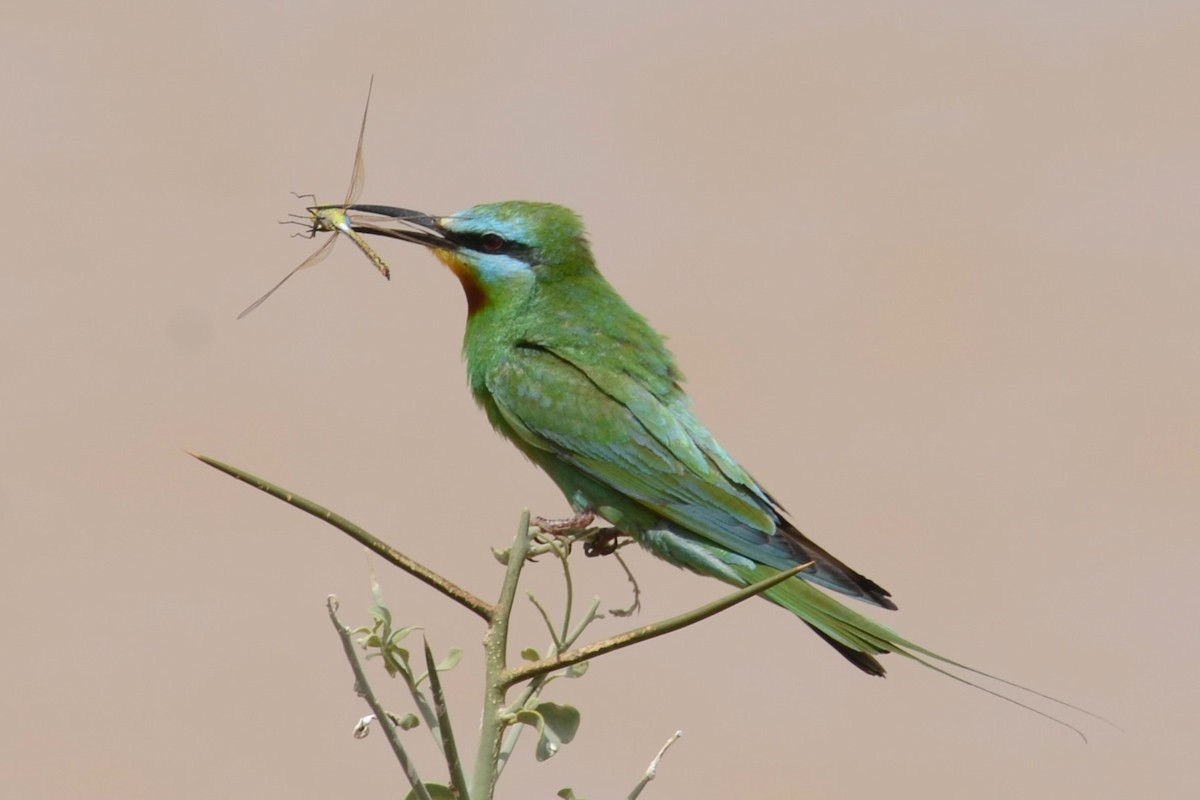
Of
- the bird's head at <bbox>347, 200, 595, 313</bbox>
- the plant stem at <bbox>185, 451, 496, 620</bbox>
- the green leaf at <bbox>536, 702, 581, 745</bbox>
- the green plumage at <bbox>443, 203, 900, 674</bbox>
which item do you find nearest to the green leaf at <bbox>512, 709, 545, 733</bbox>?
the green leaf at <bbox>536, 702, 581, 745</bbox>

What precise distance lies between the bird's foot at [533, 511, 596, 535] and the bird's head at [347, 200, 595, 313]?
0.45 metres

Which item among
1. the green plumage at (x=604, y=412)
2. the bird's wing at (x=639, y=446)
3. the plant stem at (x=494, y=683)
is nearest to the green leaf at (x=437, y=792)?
the plant stem at (x=494, y=683)

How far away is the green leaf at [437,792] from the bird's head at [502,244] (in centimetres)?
148

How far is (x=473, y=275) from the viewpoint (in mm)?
2504

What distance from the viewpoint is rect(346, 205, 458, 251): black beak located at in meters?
2.34

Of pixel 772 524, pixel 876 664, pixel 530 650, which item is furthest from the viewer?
pixel 772 524

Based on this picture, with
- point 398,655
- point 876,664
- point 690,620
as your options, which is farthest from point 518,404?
point 690,620

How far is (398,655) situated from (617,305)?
1539mm

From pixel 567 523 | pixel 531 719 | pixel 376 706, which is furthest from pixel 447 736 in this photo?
pixel 567 523

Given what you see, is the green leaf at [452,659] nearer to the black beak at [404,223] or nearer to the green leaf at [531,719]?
the green leaf at [531,719]

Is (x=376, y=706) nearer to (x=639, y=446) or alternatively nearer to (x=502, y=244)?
(x=639, y=446)

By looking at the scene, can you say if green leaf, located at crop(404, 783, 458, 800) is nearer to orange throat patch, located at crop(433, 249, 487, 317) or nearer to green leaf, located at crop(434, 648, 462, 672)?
green leaf, located at crop(434, 648, 462, 672)

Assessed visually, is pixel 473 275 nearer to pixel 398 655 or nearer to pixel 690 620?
pixel 398 655

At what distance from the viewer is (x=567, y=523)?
7.46ft
